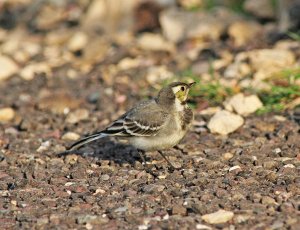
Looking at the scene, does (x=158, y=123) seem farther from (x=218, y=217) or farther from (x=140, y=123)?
(x=218, y=217)

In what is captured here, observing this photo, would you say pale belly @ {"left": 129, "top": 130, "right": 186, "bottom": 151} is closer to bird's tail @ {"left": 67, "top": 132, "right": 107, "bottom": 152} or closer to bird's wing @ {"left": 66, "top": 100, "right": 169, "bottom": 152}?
bird's wing @ {"left": 66, "top": 100, "right": 169, "bottom": 152}

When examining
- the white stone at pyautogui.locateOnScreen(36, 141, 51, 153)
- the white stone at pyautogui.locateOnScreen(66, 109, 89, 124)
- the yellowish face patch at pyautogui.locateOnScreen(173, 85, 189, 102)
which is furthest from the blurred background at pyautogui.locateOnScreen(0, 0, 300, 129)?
the yellowish face patch at pyautogui.locateOnScreen(173, 85, 189, 102)

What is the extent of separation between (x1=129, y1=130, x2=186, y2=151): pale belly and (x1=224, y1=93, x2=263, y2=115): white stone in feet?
5.38

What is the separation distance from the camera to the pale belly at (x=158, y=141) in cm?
720

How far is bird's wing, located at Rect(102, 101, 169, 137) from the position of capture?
7.30 meters

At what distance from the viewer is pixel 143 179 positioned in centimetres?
704

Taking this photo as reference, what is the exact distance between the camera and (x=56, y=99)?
388 inches

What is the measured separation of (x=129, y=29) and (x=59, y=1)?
7.79 feet

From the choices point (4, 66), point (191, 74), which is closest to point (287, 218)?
point (191, 74)

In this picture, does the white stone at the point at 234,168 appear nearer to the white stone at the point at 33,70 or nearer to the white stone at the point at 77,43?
the white stone at the point at 33,70

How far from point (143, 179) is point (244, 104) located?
2.16 m

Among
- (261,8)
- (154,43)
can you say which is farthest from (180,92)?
(261,8)

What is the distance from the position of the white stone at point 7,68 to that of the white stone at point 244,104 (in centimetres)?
378

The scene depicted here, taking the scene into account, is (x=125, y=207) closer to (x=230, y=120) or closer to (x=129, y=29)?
(x=230, y=120)
